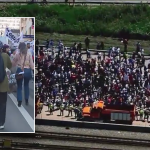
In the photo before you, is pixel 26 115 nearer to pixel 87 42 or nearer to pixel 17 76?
pixel 17 76

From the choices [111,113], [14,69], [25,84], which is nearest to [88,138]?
[111,113]

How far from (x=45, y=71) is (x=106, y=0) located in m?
8.29

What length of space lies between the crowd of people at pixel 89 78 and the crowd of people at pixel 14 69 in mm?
1999

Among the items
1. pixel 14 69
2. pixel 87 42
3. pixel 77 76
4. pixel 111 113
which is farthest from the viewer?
pixel 87 42

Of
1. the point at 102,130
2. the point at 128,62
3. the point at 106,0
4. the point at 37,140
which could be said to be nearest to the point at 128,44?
the point at 128,62

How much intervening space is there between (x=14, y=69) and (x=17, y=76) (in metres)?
0.32

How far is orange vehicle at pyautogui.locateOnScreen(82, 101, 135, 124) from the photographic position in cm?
2725

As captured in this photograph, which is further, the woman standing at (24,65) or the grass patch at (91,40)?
the grass patch at (91,40)

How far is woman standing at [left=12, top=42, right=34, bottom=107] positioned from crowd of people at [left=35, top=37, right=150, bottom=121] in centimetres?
187

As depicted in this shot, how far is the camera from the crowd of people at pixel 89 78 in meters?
28.4

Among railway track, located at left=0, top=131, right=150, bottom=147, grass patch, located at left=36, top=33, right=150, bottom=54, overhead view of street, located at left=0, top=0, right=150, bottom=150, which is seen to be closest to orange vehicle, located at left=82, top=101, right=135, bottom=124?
overhead view of street, located at left=0, top=0, right=150, bottom=150

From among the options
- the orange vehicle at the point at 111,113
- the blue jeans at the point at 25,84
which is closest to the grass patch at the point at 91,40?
the orange vehicle at the point at 111,113

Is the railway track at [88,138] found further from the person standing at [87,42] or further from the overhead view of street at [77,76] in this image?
the person standing at [87,42]

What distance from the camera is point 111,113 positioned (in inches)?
1075
